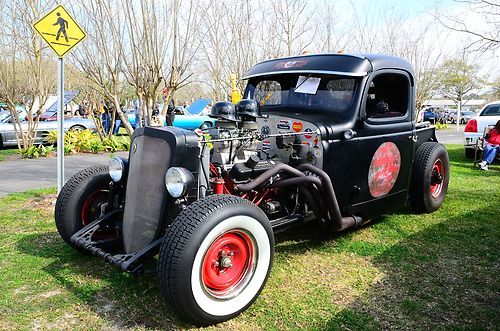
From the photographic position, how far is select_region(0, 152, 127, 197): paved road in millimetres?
7461

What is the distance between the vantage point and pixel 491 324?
2879mm

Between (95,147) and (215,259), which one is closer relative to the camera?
(215,259)

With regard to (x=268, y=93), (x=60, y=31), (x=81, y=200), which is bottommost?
(x=81, y=200)

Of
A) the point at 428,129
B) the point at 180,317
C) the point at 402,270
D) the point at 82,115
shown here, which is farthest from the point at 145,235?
the point at 82,115

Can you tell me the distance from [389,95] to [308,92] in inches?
42.6

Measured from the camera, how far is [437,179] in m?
5.53

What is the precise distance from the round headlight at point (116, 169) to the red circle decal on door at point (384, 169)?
95.5 inches

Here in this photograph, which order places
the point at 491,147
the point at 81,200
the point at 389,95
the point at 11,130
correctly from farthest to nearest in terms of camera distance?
the point at 11,130 → the point at 491,147 → the point at 389,95 → the point at 81,200

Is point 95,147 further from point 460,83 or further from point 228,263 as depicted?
point 460,83

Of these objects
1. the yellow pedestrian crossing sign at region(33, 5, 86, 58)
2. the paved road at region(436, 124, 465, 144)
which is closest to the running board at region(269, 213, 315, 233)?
the yellow pedestrian crossing sign at region(33, 5, 86, 58)

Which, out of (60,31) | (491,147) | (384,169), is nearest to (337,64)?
(384,169)

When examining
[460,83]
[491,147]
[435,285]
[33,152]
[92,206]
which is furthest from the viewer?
[460,83]

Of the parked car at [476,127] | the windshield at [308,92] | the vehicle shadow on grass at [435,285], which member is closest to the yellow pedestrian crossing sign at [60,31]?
the windshield at [308,92]

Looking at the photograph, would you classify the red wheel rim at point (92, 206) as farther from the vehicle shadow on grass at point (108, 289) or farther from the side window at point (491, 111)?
the side window at point (491, 111)
